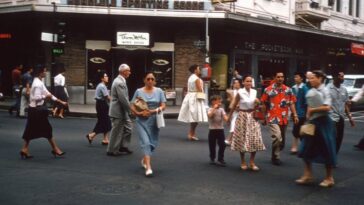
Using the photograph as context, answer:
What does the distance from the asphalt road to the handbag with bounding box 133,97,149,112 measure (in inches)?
42.0

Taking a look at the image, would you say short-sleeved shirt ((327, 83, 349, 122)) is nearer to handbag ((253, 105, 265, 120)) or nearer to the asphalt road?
the asphalt road

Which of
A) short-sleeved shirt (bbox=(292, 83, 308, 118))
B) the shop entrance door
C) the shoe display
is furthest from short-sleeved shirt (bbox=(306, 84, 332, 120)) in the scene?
the shop entrance door

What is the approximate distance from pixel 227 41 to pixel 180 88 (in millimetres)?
3875

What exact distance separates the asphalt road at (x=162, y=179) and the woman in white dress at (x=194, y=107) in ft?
3.53

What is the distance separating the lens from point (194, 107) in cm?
1228

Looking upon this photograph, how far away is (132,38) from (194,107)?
11.9 metres

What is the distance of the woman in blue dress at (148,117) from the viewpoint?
8.01 meters

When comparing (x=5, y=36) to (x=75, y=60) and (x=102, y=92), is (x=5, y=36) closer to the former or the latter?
(x=75, y=60)

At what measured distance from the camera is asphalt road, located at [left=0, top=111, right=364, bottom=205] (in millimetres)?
6391

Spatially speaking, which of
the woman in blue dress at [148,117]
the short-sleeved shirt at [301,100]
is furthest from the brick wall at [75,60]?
the woman in blue dress at [148,117]

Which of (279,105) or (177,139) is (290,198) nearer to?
(279,105)

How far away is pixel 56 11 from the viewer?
21781mm

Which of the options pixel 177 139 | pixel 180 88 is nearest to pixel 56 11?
pixel 180 88

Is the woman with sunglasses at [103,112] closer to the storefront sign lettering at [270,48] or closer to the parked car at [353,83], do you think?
the parked car at [353,83]
